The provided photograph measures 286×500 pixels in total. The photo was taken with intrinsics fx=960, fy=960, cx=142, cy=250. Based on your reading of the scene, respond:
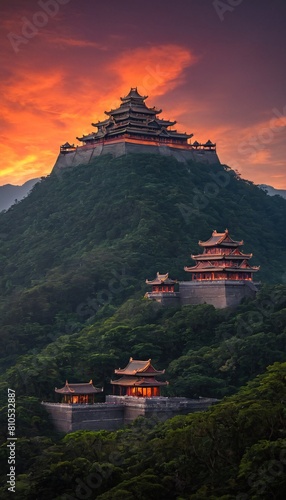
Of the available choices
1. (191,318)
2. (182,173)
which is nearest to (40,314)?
(191,318)

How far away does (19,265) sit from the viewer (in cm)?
9556

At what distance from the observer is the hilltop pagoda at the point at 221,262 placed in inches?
2768

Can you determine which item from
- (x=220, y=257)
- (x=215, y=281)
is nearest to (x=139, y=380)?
(x=215, y=281)

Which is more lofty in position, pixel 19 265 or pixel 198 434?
pixel 19 265

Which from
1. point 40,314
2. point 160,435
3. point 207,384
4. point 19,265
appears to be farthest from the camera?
point 19,265

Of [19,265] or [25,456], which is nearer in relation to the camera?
[25,456]

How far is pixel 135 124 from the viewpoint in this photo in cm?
10294

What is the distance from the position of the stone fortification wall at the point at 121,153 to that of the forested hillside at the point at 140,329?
1267mm

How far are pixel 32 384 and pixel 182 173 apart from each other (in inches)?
1969

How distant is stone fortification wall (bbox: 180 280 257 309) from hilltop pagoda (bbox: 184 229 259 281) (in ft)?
3.94

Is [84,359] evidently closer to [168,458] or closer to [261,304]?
[261,304]

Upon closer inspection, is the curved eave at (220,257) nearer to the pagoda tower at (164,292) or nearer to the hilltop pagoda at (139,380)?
the pagoda tower at (164,292)

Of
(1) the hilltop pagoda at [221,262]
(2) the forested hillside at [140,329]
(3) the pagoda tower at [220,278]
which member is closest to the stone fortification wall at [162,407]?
(2) the forested hillside at [140,329]

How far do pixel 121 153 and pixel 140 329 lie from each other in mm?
43680
